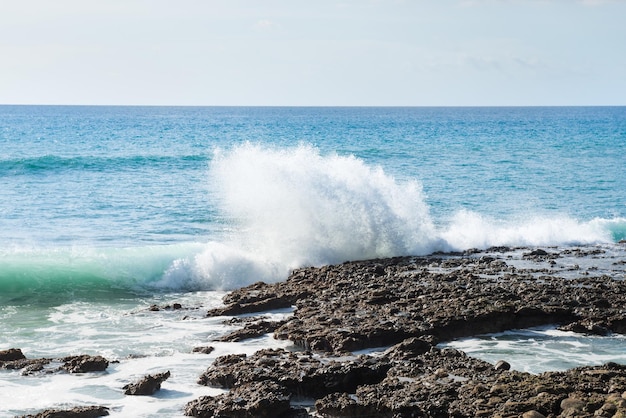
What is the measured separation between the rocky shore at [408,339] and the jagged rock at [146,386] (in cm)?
2

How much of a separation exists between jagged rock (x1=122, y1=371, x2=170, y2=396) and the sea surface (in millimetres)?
112

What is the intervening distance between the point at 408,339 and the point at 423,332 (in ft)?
3.31

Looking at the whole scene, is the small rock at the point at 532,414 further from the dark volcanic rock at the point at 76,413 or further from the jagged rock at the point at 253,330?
the jagged rock at the point at 253,330

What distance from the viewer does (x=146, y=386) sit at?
11.7m

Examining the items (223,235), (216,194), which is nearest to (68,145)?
(216,194)

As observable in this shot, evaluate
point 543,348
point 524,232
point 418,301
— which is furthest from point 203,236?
point 543,348

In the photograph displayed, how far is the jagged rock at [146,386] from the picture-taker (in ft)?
38.4

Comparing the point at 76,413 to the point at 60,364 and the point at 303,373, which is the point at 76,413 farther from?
the point at 303,373

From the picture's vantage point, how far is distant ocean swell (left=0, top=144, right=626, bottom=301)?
20.7 m

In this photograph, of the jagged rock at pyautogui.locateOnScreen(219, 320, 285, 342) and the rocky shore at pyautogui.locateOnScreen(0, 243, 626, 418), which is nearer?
the rocky shore at pyautogui.locateOnScreen(0, 243, 626, 418)

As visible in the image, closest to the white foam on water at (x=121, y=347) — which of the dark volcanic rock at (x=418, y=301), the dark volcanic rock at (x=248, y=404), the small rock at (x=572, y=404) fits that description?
the dark volcanic rock at (x=248, y=404)

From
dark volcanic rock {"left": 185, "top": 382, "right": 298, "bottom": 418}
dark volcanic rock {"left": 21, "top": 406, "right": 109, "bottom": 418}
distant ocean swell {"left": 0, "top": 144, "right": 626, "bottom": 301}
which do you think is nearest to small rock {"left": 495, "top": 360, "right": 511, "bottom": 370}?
dark volcanic rock {"left": 185, "top": 382, "right": 298, "bottom": 418}

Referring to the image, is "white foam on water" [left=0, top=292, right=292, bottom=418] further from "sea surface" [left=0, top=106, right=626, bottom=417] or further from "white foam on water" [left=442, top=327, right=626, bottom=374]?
"white foam on water" [left=442, top=327, right=626, bottom=374]

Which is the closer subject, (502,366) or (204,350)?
(502,366)
